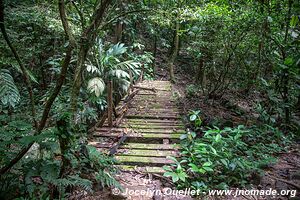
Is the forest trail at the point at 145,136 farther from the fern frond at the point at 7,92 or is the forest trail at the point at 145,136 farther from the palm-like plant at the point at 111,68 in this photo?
the fern frond at the point at 7,92

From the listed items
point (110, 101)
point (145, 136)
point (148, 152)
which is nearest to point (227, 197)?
point (148, 152)

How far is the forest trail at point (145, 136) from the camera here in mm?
3295

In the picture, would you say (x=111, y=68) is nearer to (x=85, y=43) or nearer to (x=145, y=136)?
(x=145, y=136)

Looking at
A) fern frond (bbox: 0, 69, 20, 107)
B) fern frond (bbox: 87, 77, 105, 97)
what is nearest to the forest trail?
fern frond (bbox: 87, 77, 105, 97)

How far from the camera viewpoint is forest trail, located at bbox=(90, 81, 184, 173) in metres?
3.29

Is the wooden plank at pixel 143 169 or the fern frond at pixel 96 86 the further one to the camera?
the fern frond at pixel 96 86

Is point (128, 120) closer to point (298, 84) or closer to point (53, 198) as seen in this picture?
point (53, 198)

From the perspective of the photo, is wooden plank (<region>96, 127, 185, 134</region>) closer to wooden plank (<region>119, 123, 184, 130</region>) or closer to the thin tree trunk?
wooden plank (<region>119, 123, 184, 130</region>)

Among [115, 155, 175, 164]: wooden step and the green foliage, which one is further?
[115, 155, 175, 164]: wooden step

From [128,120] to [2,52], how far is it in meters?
2.97

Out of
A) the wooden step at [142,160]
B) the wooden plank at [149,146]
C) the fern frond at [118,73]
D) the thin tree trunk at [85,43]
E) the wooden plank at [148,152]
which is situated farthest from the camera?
the fern frond at [118,73]

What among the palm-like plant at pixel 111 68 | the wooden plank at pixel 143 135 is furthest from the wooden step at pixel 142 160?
the palm-like plant at pixel 111 68

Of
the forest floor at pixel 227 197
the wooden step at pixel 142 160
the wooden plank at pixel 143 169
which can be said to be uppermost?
the wooden step at pixel 142 160

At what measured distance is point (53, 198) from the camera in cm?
216
